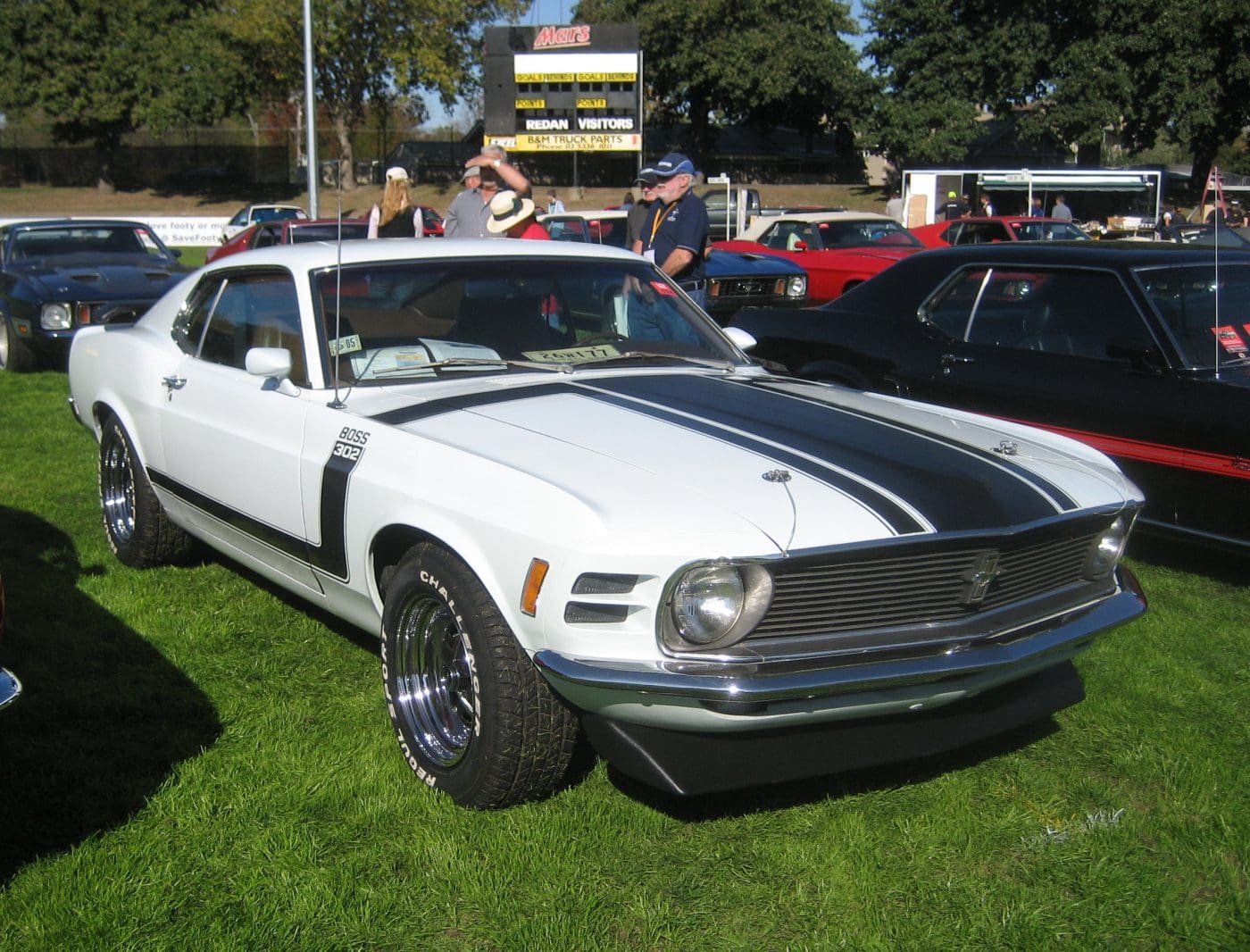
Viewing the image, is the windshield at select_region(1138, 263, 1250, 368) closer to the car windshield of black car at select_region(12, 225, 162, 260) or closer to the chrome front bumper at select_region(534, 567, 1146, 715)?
the chrome front bumper at select_region(534, 567, 1146, 715)

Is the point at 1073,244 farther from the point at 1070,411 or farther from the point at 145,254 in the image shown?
the point at 145,254

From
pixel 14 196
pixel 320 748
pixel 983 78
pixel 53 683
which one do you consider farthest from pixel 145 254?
pixel 14 196

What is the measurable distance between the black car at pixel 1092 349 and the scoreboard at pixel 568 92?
115ft

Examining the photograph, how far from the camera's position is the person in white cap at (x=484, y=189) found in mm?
7449

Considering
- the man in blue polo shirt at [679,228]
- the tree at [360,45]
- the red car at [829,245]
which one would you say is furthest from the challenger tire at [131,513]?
the tree at [360,45]

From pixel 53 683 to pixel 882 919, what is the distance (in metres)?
2.75

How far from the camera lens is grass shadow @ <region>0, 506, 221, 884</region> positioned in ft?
10.4

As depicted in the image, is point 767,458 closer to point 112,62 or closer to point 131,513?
point 131,513

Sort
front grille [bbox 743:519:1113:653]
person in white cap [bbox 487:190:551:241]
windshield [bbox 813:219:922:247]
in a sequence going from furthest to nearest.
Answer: windshield [bbox 813:219:922:247] < person in white cap [bbox 487:190:551:241] < front grille [bbox 743:519:1113:653]

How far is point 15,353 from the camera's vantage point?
1048cm

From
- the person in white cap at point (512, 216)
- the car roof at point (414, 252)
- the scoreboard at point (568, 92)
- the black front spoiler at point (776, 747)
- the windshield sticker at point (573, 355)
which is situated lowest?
the black front spoiler at point (776, 747)

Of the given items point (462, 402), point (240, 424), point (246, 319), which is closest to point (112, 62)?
point (246, 319)

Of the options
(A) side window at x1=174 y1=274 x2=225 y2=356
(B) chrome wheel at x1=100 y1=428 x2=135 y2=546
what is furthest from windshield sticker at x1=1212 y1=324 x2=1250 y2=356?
(B) chrome wheel at x1=100 y1=428 x2=135 y2=546

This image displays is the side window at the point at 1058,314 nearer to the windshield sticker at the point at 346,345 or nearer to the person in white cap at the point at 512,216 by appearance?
the person in white cap at the point at 512,216
